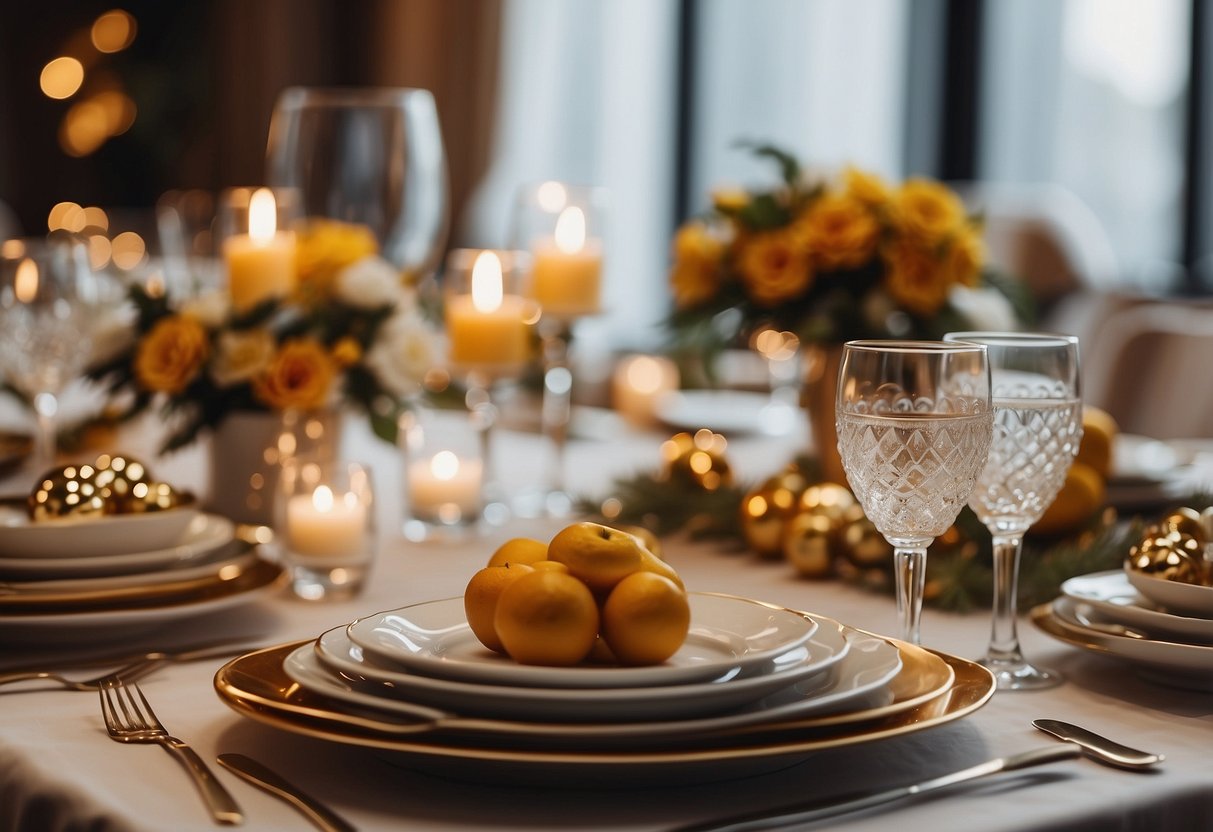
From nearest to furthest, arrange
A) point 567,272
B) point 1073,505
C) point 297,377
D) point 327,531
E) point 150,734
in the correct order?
point 150,734 → point 327,531 → point 1073,505 → point 297,377 → point 567,272

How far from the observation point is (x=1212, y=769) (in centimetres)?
74

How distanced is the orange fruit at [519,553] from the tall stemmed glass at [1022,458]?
297mm

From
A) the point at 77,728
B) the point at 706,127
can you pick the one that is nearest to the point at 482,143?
the point at 706,127

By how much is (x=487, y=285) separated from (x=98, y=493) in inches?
22.1

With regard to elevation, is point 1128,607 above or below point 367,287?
below

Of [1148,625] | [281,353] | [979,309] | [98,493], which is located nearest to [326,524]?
[98,493]

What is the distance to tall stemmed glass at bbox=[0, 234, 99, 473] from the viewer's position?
147cm

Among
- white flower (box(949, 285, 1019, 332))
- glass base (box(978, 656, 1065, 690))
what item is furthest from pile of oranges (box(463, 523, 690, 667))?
white flower (box(949, 285, 1019, 332))

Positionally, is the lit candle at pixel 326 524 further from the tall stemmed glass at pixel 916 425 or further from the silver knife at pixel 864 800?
the silver knife at pixel 864 800

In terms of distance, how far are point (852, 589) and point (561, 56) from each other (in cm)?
454

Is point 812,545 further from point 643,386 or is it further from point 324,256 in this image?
point 643,386

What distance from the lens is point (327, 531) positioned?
1.14 metres

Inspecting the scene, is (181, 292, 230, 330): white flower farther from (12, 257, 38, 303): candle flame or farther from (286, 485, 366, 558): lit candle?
(286, 485, 366, 558): lit candle

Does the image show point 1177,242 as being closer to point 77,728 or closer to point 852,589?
point 852,589
